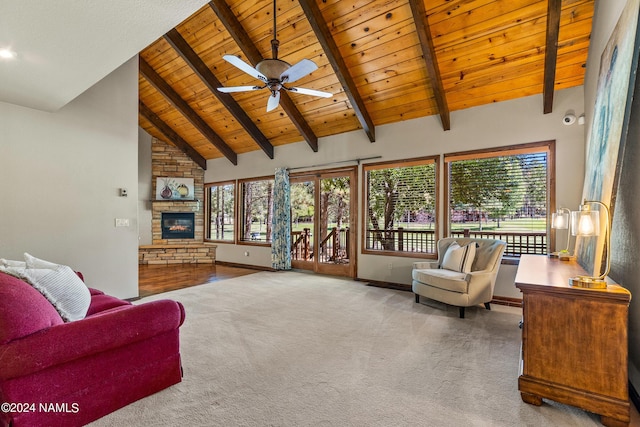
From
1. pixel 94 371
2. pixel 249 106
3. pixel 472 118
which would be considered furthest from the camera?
pixel 249 106

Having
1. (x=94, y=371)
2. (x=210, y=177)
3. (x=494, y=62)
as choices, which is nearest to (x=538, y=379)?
(x=94, y=371)

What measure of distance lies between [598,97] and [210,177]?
7.93m

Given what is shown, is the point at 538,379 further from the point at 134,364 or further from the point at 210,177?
the point at 210,177

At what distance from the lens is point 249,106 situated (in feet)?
20.2

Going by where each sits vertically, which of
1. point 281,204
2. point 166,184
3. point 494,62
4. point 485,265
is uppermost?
point 494,62

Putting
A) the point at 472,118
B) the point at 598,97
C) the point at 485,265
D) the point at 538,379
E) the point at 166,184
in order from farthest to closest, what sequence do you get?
1. the point at 166,184
2. the point at 472,118
3. the point at 485,265
4. the point at 598,97
5. the point at 538,379

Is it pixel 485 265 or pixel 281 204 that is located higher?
pixel 281 204

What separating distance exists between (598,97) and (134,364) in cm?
445

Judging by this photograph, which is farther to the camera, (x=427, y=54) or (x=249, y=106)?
(x=249, y=106)

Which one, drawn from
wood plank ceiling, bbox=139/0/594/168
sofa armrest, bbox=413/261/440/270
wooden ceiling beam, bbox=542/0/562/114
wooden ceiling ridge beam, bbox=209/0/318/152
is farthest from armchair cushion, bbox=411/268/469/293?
wooden ceiling ridge beam, bbox=209/0/318/152

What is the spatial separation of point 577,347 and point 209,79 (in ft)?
19.1

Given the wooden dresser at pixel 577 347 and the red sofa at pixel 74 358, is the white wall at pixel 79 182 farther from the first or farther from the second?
the wooden dresser at pixel 577 347

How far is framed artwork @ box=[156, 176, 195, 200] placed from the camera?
8.19 m

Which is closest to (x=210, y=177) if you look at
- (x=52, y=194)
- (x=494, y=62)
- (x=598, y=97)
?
(x=52, y=194)
